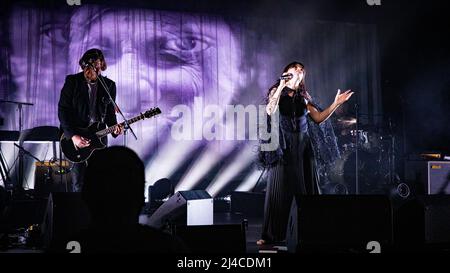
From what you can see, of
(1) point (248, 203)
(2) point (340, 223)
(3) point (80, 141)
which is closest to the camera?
(2) point (340, 223)

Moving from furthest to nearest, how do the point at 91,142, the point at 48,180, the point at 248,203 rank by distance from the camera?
the point at 248,203 → the point at 48,180 → the point at 91,142

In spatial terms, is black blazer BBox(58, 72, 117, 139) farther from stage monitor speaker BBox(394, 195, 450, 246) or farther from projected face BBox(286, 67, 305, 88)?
stage monitor speaker BBox(394, 195, 450, 246)

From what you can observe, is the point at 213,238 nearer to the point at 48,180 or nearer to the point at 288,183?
the point at 288,183

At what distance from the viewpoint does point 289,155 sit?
4883mm

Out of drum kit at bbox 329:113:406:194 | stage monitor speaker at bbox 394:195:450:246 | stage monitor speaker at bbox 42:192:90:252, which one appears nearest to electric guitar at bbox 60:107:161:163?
stage monitor speaker at bbox 42:192:90:252

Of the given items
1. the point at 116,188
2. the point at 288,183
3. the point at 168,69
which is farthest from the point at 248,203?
the point at 116,188

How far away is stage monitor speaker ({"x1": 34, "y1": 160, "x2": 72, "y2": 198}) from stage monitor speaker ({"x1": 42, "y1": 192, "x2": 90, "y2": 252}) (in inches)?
163

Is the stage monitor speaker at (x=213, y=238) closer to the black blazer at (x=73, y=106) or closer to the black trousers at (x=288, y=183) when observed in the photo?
the black trousers at (x=288, y=183)

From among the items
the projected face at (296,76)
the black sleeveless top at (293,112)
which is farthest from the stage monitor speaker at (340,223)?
the projected face at (296,76)

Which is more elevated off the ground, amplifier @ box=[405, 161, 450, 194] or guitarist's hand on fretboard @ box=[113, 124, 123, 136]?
guitarist's hand on fretboard @ box=[113, 124, 123, 136]

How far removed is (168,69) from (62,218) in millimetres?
6468

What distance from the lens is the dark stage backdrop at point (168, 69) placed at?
A: 31.4 feet

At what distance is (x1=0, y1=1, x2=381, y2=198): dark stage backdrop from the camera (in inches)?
377
